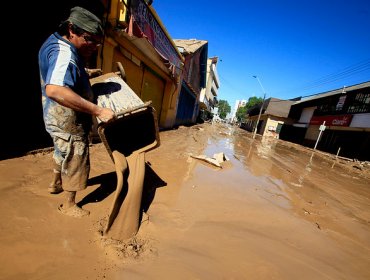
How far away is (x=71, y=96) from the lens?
1744mm

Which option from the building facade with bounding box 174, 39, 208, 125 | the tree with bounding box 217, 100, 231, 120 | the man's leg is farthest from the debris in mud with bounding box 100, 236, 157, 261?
the tree with bounding box 217, 100, 231, 120

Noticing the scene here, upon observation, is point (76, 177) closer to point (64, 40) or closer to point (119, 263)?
point (119, 263)

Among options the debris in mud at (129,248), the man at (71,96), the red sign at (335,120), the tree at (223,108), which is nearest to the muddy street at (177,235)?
the debris in mud at (129,248)

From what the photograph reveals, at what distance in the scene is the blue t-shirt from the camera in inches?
69.2

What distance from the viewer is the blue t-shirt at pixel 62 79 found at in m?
1.76

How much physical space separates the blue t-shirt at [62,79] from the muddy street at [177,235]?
2.92ft

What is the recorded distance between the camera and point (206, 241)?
2230 mm

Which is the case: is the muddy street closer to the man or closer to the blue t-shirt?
the man

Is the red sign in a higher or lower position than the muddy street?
higher

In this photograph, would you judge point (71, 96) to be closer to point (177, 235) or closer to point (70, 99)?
point (70, 99)

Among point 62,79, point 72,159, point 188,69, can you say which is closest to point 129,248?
point 72,159

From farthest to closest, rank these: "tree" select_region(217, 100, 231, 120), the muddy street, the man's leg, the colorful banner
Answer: "tree" select_region(217, 100, 231, 120)
the colorful banner
the man's leg
the muddy street

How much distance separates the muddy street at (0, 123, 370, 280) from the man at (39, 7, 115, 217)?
38 centimetres

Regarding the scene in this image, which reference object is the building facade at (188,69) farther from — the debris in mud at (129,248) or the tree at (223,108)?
the tree at (223,108)
